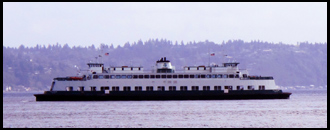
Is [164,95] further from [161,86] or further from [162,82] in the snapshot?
[162,82]

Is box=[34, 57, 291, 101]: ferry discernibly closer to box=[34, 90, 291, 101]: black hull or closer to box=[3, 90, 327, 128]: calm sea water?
box=[34, 90, 291, 101]: black hull

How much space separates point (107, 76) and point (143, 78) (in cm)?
423

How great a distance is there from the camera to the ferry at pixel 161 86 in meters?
94.0

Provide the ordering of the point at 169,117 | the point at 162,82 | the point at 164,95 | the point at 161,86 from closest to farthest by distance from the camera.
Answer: the point at 169,117, the point at 164,95, the point at 162,82, the point at 161,86

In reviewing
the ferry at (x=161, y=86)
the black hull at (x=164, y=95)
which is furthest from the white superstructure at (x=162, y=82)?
the black hull at (x=164, y=95)

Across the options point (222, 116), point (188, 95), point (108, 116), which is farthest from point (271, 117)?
point (188, 95)

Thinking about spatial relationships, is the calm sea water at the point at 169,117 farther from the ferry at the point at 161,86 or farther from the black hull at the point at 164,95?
the ferry at the point at 161,86

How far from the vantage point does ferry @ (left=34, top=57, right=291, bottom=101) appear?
94.0 metres

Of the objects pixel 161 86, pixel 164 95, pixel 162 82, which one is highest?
pixel 162 82

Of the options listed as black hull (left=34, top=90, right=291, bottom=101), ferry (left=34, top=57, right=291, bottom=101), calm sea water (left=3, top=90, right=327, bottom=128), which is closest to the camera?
calm sea water (left=3, top=90, right=327, bottom=128)

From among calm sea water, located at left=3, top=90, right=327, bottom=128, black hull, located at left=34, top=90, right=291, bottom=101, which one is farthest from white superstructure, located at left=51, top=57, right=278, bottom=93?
calm sea water, located at left=3, top=90, right=327, bottom=128

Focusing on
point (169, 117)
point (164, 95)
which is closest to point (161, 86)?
point (164, 95)

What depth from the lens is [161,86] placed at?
311ft

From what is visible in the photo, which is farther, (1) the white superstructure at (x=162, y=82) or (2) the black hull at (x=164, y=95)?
(1) the white superstructure at (x=162, y=82)
